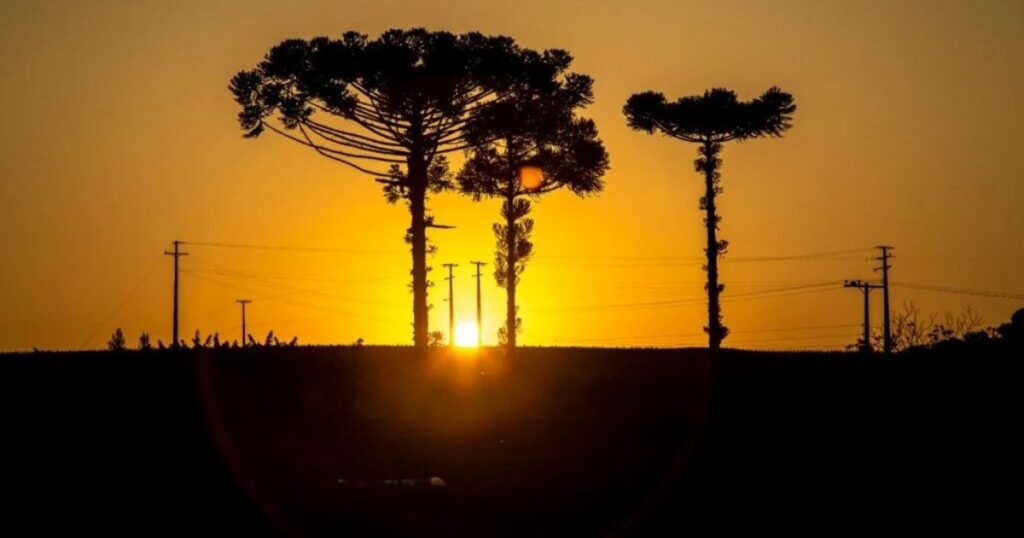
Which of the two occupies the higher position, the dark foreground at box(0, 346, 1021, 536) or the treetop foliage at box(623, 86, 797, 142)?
the treetop foliage at box(623, 86, 797, 142)

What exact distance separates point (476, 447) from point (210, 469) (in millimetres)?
4472

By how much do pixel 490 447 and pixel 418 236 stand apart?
1614 cm

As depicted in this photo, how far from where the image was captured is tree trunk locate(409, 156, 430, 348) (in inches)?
1363

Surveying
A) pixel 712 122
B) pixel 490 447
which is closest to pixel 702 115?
pixel 712 122

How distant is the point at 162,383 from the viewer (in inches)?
835

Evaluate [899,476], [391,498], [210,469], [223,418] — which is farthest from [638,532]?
[223,418]

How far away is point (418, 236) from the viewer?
34.7m

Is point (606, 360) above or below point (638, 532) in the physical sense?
above

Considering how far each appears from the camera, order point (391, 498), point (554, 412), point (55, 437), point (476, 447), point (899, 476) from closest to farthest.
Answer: point (391, 498) < point (899, 476) < point (55, 437) < point (476, 447) < point (554, 412)

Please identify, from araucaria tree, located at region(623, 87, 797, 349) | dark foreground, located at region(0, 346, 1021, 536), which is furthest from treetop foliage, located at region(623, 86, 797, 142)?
dark foreground, located at region(0, 346, 1021, 536)

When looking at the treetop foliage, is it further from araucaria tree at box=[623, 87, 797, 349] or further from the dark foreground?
the dark foreground

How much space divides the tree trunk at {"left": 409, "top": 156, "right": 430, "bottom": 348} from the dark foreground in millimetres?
7214

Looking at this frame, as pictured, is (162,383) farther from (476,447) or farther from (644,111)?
(644,111)

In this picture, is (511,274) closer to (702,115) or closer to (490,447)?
(702,115)
